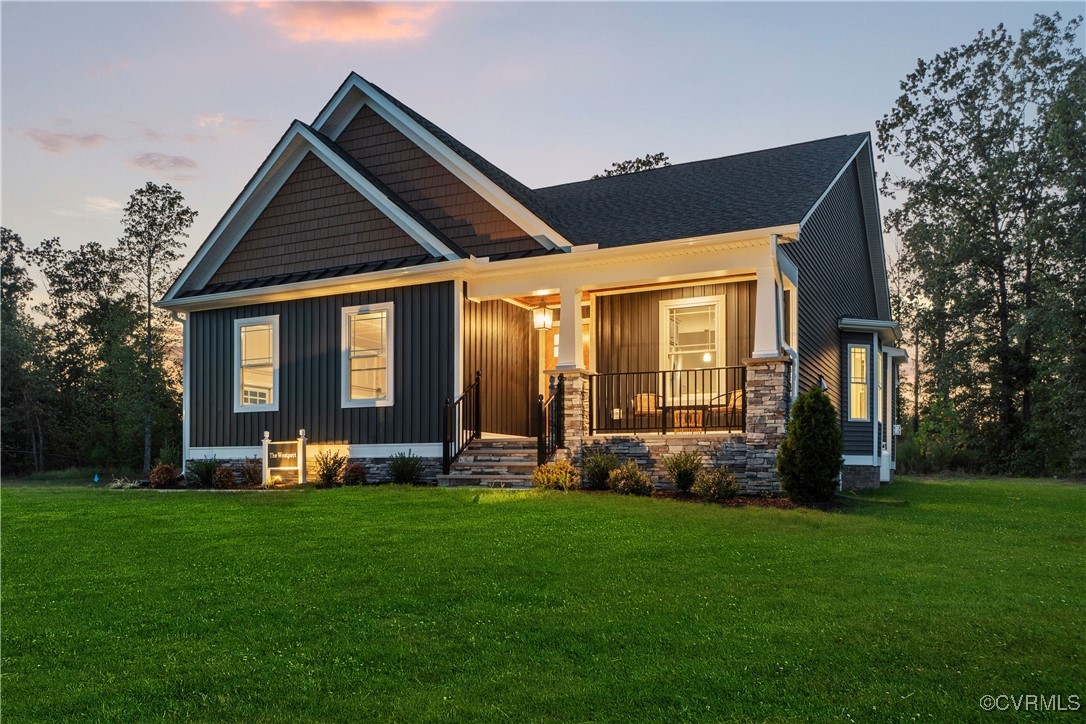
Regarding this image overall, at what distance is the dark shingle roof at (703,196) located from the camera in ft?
46.5

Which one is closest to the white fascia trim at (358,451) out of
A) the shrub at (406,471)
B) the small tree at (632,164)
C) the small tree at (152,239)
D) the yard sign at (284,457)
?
the yard sign at (284,457)

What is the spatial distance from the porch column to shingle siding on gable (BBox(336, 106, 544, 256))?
4.01 meters

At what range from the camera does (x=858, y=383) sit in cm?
1869

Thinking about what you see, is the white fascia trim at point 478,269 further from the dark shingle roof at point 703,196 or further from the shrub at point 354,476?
the shrub at point 354,476

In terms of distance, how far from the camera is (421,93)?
2283 centimetres

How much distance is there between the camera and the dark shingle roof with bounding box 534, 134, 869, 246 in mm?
14188

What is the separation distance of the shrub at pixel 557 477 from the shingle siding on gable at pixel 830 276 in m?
5.31

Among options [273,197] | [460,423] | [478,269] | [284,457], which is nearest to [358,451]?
[284,457]

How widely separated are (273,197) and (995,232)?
2270 centimetres

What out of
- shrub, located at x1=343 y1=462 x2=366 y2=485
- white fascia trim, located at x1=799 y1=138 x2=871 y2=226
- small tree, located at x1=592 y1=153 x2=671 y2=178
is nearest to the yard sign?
shrub, located at x1=343 y1=462 x2=366 y2=485

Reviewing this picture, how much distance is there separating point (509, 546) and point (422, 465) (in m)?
6.88

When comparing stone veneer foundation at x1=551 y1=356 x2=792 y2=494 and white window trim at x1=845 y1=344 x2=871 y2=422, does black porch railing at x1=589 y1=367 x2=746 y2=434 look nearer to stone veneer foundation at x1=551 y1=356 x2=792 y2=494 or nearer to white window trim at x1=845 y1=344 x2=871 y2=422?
stone veneer foundation at x1=551 y1=356 x2=792 y2=494

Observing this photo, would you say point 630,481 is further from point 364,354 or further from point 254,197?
point 254,197

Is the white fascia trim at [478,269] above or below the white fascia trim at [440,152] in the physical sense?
below
